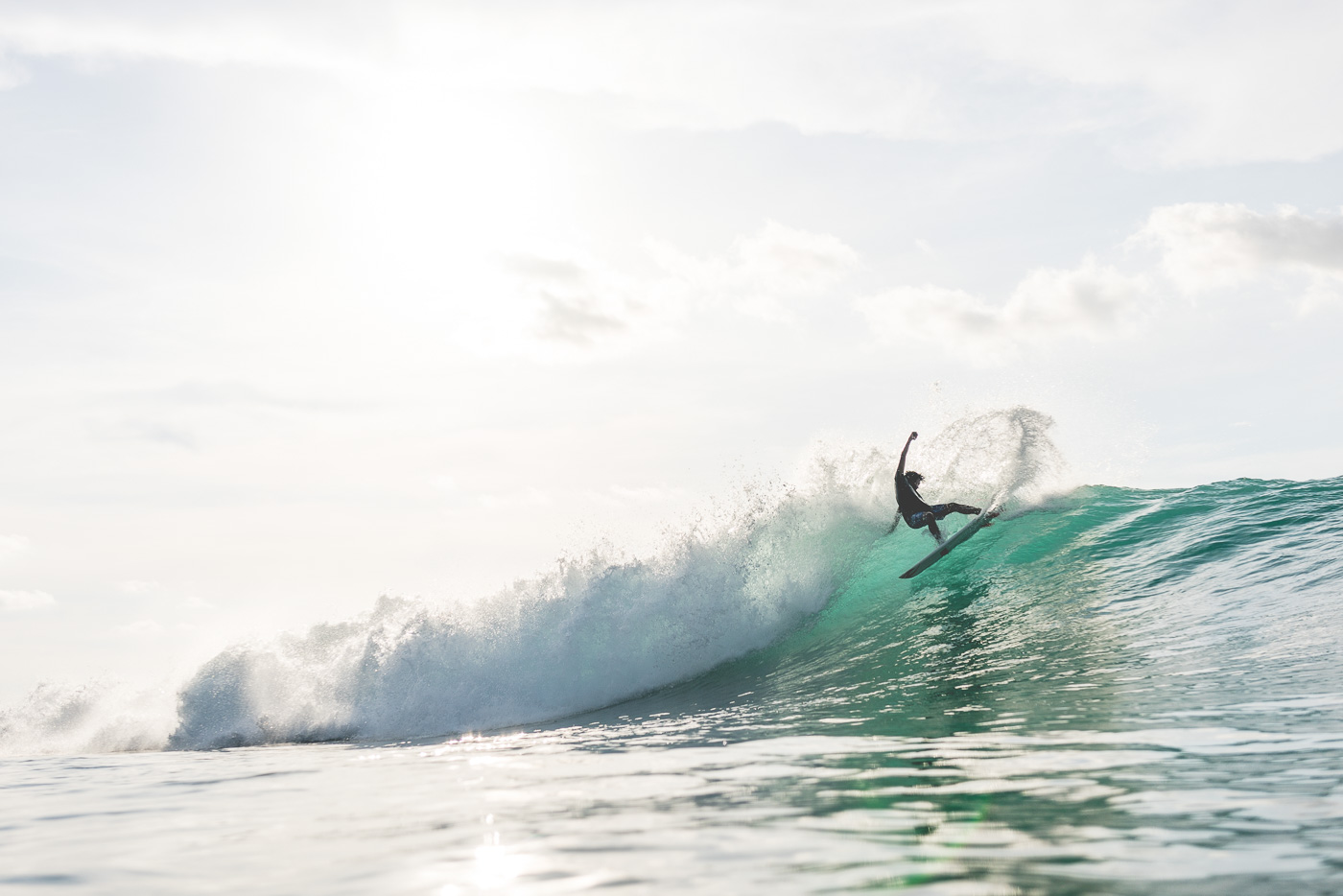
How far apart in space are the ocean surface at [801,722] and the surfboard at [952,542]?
456 mm

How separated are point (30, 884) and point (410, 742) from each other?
25.2 feet

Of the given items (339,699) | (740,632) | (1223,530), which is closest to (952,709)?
(740,632)

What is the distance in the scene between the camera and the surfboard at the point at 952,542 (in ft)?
50.3

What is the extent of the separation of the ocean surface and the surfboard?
46 centimetres

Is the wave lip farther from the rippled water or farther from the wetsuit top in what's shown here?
the wetsuit top

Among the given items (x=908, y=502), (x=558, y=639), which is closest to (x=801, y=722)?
(x=558, y=639)

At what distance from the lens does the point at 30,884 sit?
4.19 m

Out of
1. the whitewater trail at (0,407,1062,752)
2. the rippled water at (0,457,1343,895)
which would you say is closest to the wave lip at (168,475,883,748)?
the whitewater trail at (0,407,1062,752)

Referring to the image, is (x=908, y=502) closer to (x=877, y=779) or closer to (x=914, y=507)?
(x=914, y=507)

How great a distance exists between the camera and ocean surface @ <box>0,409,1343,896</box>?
3.76m

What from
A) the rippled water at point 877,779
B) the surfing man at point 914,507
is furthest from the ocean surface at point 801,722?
the surfing man at point 914,507

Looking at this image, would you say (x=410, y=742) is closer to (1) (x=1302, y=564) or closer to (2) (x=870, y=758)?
(2) (x=870, y=758)

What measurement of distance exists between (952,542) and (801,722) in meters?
8.69

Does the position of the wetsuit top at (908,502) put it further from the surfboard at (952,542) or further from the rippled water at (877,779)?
the rippled water at (877,779)
